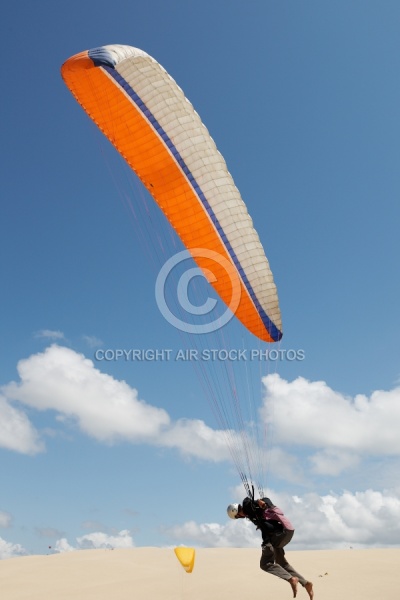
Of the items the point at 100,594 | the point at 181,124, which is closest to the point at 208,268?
the point at 181,124

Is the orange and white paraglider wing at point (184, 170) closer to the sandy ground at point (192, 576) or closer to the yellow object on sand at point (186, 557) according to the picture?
the yellow object on sand at point (186, 557)

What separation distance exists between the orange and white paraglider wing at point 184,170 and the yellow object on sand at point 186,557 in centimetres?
440

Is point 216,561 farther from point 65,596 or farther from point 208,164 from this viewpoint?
point 208,164

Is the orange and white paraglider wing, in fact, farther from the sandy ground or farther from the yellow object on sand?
the sandy ground

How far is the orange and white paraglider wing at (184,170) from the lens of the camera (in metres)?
9.69

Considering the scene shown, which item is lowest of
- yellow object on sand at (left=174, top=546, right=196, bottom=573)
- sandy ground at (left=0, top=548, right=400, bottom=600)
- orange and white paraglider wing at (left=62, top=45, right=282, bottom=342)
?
sandy ground at (left=0, top=548, right=400, bottom=600)

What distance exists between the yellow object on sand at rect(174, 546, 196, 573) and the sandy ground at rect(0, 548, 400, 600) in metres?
2.18

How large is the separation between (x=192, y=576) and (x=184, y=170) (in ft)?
32.4

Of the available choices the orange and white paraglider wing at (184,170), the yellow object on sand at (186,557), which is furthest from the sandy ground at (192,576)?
the orange and white paraglider wing at (184,170)

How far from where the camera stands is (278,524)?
26.5 ft

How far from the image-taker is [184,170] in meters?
10.0

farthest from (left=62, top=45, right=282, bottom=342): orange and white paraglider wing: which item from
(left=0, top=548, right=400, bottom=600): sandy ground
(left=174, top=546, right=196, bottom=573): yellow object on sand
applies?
(left=0, top=548, right=400, bottom=600): sandy ground

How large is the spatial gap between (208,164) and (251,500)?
6.47 meters

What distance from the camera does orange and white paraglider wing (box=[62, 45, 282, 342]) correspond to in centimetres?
969
